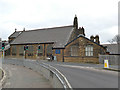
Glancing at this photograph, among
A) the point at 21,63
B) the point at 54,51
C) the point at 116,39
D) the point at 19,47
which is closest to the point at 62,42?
the point at 54,51

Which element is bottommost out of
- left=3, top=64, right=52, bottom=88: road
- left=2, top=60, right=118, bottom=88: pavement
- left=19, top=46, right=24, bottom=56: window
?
left=3, top=64, right=52, bottom=88: road

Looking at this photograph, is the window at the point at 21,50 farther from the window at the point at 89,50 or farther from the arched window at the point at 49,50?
the window at the point at 89,50

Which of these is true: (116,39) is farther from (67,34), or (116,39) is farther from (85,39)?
(85,39)

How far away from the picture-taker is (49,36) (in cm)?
4619

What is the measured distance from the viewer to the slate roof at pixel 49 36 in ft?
135

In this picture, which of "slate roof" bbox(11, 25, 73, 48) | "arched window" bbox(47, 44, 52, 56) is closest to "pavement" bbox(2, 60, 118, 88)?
"slate roof" bbox(11, 25, 73, 48)

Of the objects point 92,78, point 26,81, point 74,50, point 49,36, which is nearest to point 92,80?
point 92,78

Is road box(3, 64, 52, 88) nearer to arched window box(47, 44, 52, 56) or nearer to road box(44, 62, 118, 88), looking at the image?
road box(44, 62, 118, 88)

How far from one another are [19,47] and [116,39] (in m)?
49.5

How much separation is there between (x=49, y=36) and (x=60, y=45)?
9979 mm

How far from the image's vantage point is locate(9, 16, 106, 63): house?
32.2 meters

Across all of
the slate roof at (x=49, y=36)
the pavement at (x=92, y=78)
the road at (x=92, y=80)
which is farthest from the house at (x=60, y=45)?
the road at (x=92, y=80)

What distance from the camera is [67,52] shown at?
34969 millimetres

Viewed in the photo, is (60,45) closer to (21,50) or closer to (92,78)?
(21,50)
